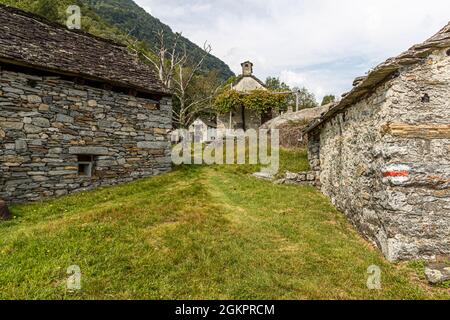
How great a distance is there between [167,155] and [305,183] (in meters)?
5.69

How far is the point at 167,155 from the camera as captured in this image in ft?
41.2

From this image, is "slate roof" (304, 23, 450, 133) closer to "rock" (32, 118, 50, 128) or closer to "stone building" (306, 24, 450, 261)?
"stone building" (306, 24, 450, 261)

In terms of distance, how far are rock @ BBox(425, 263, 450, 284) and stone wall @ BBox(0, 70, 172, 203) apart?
9.50 meters

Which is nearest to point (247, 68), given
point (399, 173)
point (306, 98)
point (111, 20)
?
point (306, 98)

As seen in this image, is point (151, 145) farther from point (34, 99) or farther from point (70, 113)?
point (34, 99)

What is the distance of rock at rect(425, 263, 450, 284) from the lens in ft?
14.1

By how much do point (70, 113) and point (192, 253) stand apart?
23.4 ft

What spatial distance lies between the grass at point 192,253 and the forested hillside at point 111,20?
1876 cm

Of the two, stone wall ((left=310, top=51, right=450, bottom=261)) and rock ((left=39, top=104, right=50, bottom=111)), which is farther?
rock ((left=39, top=104, right=50, bottom=111))

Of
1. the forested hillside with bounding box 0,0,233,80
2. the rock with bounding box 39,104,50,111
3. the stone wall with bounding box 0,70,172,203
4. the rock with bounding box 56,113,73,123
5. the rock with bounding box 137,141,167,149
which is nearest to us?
the stone wall with bounding box 0,70,172,203

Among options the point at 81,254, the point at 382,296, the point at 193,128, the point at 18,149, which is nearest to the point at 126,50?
the point at 18,149

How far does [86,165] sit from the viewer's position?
10312mm

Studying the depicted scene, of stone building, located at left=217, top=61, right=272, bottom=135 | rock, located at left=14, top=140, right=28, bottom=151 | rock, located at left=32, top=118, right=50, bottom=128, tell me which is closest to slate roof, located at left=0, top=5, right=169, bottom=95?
rock, located at left=32, top=118, right=50, bottom=128

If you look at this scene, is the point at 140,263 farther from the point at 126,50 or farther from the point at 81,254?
the point at 126,50
